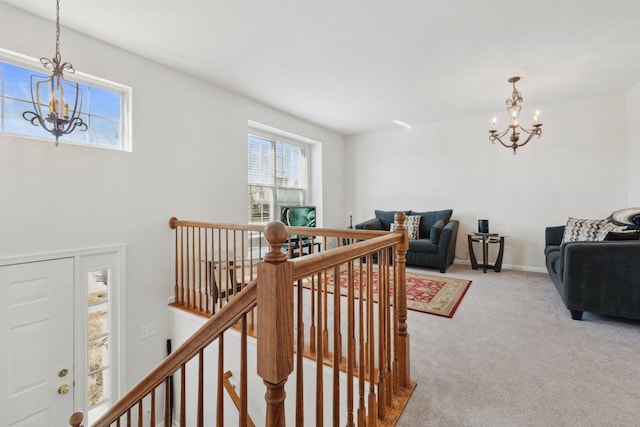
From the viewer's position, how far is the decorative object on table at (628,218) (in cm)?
271

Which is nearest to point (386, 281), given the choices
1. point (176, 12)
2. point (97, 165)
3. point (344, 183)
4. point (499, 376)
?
point (499, 376)

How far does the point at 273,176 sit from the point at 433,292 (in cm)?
302

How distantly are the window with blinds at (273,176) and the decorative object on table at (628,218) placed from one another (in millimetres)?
4272

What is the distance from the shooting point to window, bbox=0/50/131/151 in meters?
2.10

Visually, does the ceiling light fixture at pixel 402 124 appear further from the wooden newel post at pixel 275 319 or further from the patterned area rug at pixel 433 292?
the wooden newel post at pixel 275 319

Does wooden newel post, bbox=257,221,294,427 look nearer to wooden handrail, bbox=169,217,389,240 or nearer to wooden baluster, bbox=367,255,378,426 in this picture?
wooden baluster, bbox=367,255,378,426

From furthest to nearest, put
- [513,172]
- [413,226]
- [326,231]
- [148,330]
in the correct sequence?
[413,226], [513,172], [148,330], [326,231]

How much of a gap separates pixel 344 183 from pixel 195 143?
3488 mm

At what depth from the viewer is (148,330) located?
2.74 m

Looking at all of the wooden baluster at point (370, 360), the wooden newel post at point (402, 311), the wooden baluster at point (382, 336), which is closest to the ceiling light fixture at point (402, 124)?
the wooden newel post at point (402, 311)

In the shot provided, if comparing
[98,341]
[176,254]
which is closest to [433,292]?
[176,254]

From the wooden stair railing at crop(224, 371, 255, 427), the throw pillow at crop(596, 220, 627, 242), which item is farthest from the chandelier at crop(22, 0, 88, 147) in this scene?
the throw pillow at crop(596, 220, 627, 242)

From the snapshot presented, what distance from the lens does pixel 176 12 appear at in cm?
211

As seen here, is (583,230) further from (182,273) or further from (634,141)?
(182,273)
